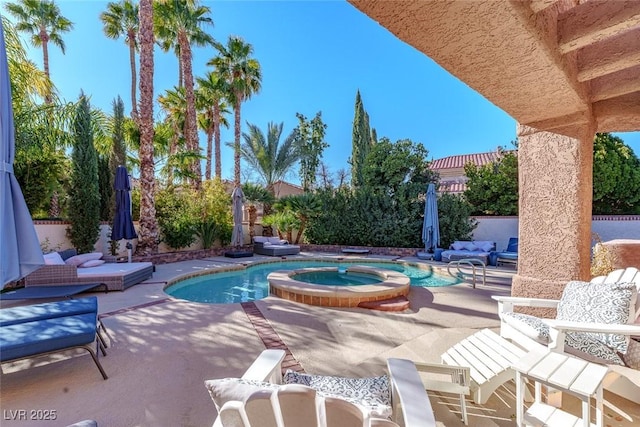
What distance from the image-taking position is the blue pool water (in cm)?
738

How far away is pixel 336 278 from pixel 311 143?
1765 centimetres

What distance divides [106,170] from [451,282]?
42.6 ft

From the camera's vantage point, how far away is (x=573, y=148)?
149 inches

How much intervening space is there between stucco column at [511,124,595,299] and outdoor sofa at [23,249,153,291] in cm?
754

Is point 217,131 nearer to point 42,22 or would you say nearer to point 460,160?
point 42,22

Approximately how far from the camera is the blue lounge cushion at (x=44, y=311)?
3331mm

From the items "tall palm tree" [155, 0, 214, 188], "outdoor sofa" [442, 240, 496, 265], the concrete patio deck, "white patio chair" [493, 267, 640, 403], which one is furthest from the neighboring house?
"white patio chair" [493, 267, 640, 403]

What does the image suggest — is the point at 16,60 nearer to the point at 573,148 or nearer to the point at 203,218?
the point at 203,218

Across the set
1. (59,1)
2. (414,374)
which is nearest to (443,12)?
(414,374)

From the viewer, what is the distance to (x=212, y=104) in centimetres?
1738

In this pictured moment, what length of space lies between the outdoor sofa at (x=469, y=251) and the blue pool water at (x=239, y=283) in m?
1.36

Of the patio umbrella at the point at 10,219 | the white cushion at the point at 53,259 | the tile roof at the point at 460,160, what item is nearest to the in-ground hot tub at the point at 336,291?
the patio umbrella at the point at 10,219

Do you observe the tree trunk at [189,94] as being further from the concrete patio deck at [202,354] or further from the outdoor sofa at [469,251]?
the outdoor sofa at [469,251]

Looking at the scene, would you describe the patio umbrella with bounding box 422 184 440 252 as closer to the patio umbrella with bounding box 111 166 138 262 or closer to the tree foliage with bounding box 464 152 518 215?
the tree foliage with bounding box 464 152 518 215
